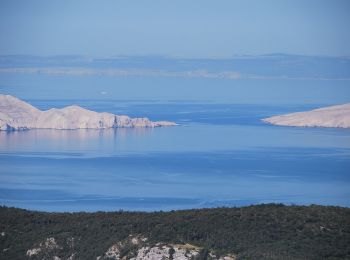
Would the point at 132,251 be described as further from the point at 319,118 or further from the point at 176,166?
the point at 319,118

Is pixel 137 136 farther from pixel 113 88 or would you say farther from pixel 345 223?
pixel 345 223

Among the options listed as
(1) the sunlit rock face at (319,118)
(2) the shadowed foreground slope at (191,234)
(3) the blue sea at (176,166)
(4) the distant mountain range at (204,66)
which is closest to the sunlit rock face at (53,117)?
(3) the blue sea at (176,166)

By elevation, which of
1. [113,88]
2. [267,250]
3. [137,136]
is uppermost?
[113,88]

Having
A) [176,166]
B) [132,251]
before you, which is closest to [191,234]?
[132,251]

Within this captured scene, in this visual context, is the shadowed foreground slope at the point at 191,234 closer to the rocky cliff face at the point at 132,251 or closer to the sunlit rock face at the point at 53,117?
the rocky cliff face at the point at 132,251

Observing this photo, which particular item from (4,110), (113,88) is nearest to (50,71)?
(113,88)

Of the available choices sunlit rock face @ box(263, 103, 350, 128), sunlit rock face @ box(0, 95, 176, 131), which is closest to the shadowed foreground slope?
sunlit rock face @ box(0, 95, 176, 131)

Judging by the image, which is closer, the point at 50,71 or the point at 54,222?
the point at 54,222
